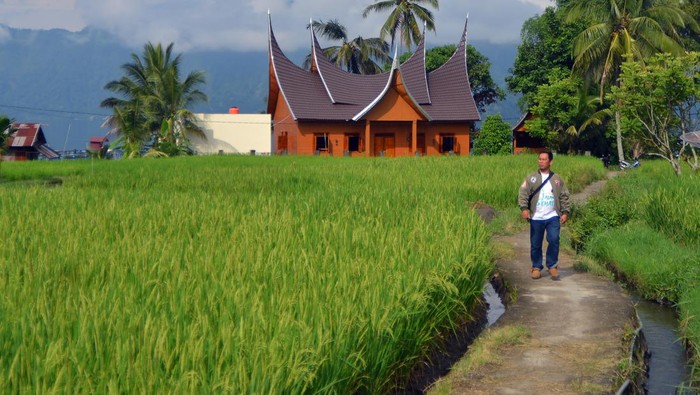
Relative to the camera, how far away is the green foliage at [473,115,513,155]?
31.4 m

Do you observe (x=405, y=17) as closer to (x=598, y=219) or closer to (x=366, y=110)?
(x=366, y=110)

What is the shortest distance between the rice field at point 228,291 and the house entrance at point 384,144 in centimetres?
2207

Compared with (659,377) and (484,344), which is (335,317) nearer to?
(484,344)

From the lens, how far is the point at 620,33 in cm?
2598

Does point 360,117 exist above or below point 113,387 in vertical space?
above

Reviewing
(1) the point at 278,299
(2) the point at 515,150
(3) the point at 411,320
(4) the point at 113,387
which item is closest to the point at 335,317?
(1) the point at 278,299

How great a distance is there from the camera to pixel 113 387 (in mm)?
2695

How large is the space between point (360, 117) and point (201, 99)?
7.92 meters

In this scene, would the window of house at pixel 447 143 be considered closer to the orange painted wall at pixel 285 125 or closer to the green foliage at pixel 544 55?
the green foliage at pixel 544 55

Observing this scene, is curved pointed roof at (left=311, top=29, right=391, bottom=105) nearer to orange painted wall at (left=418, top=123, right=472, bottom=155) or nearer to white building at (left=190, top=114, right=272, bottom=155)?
orange painted wall at (left=418, top=123, right=472, bottom=155)

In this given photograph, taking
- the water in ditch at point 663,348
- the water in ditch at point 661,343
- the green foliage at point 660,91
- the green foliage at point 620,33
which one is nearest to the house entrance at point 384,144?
the green foliage at point 620,33

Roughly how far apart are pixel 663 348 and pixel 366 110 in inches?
944

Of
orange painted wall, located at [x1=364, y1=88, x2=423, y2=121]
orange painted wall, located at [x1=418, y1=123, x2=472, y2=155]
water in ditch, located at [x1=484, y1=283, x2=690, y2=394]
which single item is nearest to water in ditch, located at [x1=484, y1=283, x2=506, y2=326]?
water in ditch, located at [x1=484, y1=283, x2=690, y2=394]

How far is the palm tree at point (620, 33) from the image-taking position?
25.4 m
